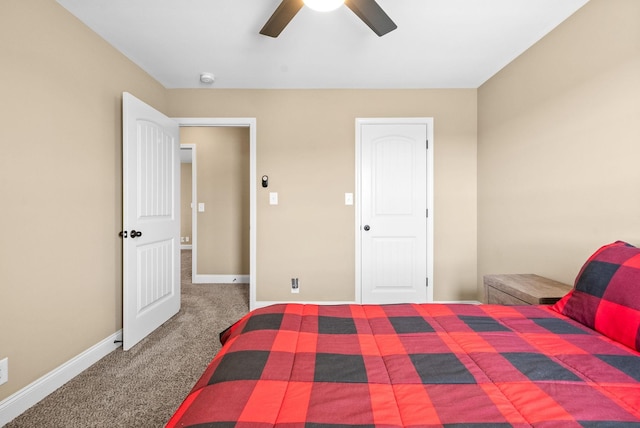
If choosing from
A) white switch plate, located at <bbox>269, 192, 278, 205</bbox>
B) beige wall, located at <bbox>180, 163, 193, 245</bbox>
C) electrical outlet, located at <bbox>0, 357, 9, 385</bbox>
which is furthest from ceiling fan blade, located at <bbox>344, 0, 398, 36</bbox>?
beige wall, located at <bbox>180, 163, 193, 245</bbox>

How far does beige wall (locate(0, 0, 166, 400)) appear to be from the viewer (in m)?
1.58

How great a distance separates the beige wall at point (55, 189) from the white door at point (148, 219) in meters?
0.14

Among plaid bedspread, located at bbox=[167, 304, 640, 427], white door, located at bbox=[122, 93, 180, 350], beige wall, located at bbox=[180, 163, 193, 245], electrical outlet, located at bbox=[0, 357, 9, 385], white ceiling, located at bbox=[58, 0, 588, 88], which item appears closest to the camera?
plaid bedspread, located at bbox=[167, 304, 640, 427]

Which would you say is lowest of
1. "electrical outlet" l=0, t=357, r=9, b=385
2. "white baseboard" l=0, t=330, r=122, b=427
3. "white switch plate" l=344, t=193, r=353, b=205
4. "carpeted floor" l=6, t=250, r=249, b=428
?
"carpeted floor" l=6, t=250, r=249, b=428

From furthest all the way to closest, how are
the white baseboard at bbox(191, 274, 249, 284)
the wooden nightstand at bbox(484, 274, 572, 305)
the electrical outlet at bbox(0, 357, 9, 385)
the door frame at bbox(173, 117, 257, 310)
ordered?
the white baseboard at bbox(191, 274, 249, 284), the door frame at bbox(173, 117, 257, 310), the wooden nightstand at bbox(484, 274, 572, 305), the electrical outlet at bbox(0, 357, 9, 385)

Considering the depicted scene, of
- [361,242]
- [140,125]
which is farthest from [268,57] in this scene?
[361,242]

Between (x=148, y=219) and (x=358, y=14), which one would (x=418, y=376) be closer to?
(x=358, y=14)

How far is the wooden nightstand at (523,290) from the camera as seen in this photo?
1.75 meters

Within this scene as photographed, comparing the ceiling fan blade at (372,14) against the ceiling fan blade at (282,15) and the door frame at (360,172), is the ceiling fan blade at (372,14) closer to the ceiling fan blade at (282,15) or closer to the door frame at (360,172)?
the ceiling fan blade at (282,15)

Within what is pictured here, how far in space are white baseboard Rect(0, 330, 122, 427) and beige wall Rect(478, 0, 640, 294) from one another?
341 cm

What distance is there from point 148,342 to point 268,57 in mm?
2627

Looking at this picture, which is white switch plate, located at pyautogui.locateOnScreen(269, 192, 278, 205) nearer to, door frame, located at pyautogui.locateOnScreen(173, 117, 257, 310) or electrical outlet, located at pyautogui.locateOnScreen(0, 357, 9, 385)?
door frame, located at pyautogui.locateOnScreen(173, 117, 257, 310)

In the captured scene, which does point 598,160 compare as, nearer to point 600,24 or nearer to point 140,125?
point 600,24

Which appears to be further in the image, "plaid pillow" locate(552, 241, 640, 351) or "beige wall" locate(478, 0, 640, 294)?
"beige wall" locate(478, 0, 640, 294)
